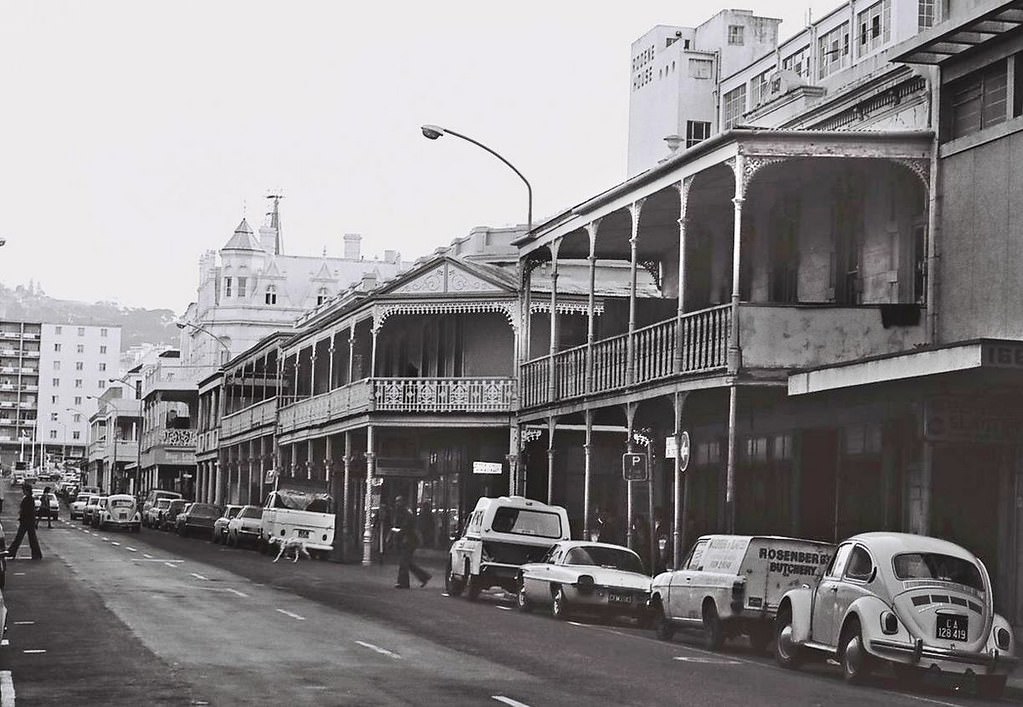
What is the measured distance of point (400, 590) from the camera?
111ft

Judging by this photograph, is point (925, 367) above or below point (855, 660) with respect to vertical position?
above

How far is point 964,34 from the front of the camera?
80.7ft

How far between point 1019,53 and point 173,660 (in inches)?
556

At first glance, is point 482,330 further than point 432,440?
No

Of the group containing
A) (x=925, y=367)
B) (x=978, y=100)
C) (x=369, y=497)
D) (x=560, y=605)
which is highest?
(x=978, y=100)

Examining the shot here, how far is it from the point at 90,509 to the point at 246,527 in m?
28.8

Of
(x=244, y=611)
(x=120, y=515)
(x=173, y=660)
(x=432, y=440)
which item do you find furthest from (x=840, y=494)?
(x=120, y=515)

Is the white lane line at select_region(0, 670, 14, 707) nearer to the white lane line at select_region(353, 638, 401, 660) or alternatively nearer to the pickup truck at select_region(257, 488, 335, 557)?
the white lane line at select_region(353, 638, 401, 660)

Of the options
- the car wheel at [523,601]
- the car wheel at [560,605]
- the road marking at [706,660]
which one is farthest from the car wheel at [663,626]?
the car wheel at [523,601]

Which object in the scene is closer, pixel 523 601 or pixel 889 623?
pixel 889 623

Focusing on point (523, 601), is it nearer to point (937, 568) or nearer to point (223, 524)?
point (937, 568)

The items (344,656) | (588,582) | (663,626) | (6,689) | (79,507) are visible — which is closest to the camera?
(6,689)

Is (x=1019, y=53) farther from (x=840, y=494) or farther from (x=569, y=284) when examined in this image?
(x=569, y=284)

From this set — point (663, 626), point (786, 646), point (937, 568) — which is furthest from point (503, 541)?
point (937, 568)
